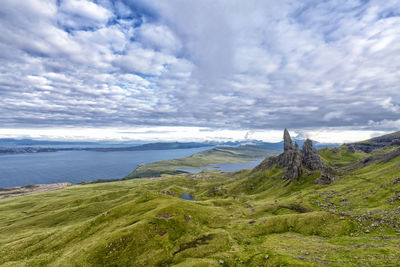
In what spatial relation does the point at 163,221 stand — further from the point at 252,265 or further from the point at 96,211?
the point at 96,211

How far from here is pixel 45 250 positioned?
71.1 metres

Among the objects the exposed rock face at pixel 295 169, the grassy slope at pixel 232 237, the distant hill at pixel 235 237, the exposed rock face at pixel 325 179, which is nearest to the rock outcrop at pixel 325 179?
the exposed rock face at pixel 325 179

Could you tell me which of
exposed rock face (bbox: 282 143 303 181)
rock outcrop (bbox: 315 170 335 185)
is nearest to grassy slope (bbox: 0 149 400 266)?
rock outcrop (bbox: 315 170 335 185)

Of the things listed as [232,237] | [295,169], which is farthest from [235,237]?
[295,169]

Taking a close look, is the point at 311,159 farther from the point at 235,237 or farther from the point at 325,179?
the point at 235,237

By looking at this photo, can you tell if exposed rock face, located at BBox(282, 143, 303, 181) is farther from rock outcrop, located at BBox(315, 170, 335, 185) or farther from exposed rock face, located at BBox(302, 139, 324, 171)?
rock outcrop, located at BBox(315, 170, 335, 185)

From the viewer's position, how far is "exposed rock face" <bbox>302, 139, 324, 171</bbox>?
173 metres

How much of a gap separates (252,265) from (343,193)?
89920 mm

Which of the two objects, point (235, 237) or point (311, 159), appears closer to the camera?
point (235, 237)

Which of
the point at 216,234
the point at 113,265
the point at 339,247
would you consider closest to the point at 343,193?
the point at 339,247

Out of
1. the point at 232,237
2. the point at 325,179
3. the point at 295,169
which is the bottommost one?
the point at 232,237

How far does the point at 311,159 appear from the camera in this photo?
595 feet

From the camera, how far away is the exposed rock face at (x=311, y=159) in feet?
568

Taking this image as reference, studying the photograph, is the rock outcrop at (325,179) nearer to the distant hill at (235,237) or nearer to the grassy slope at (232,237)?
the distant hill at (235,237)
